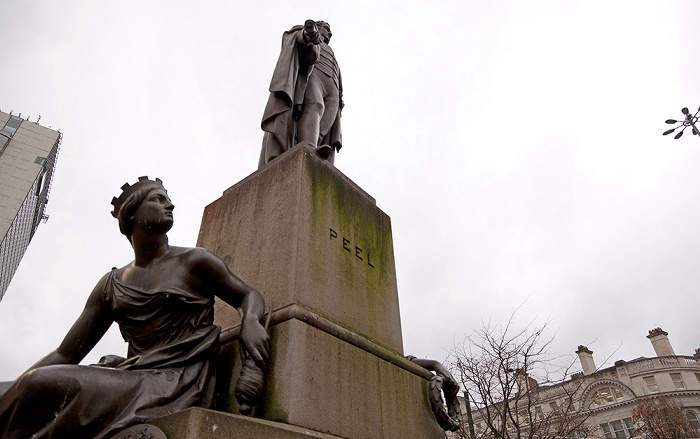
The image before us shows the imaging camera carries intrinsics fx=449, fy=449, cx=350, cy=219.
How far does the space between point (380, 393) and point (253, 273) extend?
144 centimetres

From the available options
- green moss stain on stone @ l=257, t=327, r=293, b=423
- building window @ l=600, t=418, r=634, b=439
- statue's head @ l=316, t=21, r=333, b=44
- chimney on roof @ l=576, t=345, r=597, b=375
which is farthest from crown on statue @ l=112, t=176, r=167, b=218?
chimney on roof @ l=576, t=345, r=597, b=375

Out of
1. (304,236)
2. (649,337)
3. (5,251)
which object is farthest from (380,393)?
(5,251)

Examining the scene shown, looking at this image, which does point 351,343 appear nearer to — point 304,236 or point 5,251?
point 304,236

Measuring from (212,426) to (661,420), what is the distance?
41.0m

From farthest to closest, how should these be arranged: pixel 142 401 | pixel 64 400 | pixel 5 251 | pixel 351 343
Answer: pixel 5 251 < pixel 351 343 < pixel 142 401 < pixel 64 400

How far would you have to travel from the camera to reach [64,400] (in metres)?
2.21

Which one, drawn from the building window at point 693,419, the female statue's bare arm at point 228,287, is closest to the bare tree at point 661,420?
the building window at point 693,419

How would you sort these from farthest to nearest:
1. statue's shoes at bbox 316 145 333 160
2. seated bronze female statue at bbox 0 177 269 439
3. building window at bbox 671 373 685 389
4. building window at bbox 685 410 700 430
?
building window at bbox 671 373 685 389
building window at bbox 685 410 700 430
statue's shoes at bbox 316 145 333 160
seated bronze female statue at bbox 0 177 269 439

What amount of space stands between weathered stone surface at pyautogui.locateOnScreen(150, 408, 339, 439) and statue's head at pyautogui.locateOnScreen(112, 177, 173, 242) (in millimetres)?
1468

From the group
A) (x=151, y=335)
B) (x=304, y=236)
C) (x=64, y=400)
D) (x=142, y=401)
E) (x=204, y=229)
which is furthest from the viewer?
(x=204, y=229)

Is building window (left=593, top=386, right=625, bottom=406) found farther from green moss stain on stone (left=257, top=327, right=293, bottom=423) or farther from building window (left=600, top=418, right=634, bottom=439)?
green moss stain on stone (left=257, top=327, right=293, bottom=423)

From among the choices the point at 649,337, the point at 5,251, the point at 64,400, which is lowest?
the point at 64,400

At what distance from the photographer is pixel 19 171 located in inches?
2287

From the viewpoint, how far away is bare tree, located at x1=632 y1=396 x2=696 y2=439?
31.3m
